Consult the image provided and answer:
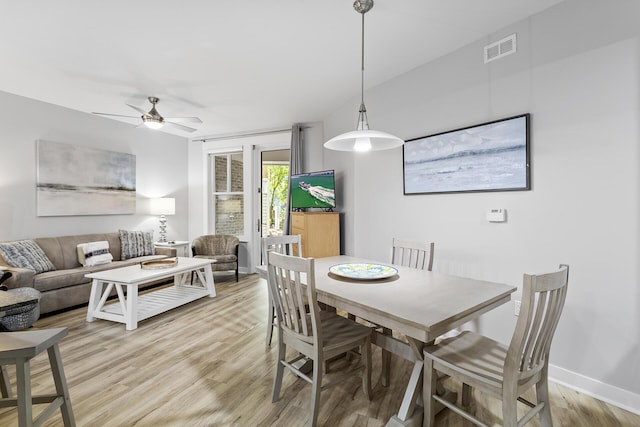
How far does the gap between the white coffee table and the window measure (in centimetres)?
171

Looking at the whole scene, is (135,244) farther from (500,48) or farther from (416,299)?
(500,48)

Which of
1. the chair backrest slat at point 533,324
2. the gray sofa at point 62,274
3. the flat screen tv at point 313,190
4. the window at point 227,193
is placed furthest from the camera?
the window at point 227,193

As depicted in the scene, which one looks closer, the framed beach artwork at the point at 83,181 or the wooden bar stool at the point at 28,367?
the wooden bar stool at the point at 28,367

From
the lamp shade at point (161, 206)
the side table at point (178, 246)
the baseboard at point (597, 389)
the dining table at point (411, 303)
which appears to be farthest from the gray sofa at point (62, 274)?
the baseboard at point (597, 389)

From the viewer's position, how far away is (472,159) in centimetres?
257

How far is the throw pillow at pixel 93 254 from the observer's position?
399 centimetres

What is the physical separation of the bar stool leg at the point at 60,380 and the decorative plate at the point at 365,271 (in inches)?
60.6

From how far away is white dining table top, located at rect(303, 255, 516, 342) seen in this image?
4.42 ft

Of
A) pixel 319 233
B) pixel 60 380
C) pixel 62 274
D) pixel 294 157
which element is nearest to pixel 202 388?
pixel 60 380

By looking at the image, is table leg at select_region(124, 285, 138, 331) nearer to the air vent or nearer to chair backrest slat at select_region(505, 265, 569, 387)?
chair backrest slat at select_region(505, 265, 569, 387)

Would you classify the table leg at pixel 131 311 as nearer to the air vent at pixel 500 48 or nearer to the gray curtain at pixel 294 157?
the gray curtain at pixel 294 157

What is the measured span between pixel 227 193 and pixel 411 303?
481cm

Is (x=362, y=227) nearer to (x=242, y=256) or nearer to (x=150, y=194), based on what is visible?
(x=242, y=256)

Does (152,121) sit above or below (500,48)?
below
